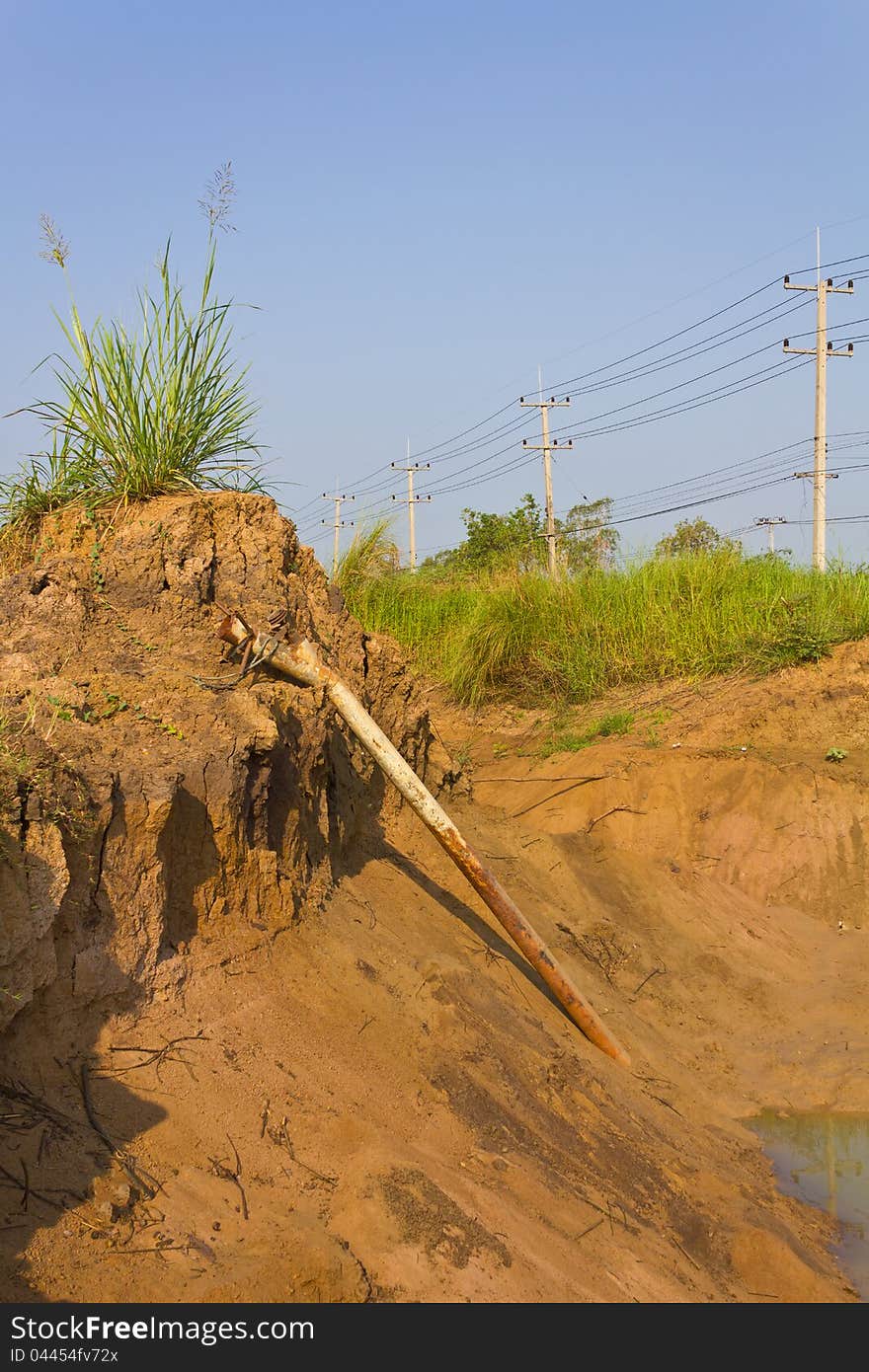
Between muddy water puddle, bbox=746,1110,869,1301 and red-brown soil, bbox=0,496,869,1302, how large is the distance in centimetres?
14

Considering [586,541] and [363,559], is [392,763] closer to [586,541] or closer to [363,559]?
[363,559]

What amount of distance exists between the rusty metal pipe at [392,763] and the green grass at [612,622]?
6.51 metres

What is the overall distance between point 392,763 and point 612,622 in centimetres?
821

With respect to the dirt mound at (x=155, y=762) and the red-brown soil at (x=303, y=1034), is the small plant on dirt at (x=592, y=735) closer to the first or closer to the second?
the red-brown soil at (x=303, y=1034)

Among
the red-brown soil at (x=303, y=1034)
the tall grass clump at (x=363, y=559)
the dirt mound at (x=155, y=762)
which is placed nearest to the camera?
the red-brown soil at (x=303, y=1034)

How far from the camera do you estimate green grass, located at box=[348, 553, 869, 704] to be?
11.9m

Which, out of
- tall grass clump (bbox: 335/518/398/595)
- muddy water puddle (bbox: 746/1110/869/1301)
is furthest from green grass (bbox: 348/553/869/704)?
muddy water puddle (bbox: 746/1110/869/1301)

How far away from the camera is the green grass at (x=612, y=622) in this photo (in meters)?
11.9

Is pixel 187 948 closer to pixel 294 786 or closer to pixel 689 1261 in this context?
pixel 294 786

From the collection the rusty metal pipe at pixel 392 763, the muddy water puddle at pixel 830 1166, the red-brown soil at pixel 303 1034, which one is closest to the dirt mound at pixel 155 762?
the red-brown soil at pixel 303 1034

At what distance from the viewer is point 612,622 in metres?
13.2

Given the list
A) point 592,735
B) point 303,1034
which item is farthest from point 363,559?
point 303,1034

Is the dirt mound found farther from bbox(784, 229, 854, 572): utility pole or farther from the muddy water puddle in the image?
bbox(784, 229, 854, 572): utility pole

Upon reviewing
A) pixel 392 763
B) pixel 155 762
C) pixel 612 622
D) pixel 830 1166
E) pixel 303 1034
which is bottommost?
pixel 830 1166
